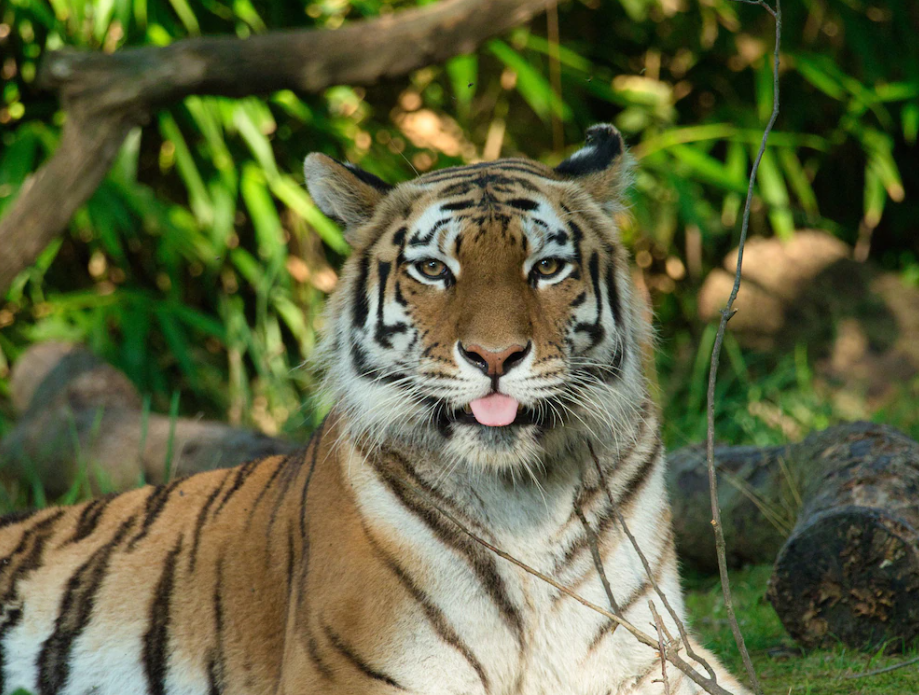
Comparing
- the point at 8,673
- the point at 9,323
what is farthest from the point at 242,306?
the point at 8,673

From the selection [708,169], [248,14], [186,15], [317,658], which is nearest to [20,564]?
[317,658]

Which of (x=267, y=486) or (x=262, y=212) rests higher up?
(x=262, y=212)

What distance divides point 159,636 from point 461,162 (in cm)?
383

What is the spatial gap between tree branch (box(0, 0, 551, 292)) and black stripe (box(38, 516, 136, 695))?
1.65 metres

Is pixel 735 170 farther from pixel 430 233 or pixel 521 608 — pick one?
pixel 521 608

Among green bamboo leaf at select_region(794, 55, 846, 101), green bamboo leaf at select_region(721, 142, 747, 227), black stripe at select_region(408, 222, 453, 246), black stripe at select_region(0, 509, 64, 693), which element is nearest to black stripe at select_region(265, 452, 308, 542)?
black stripe at select_region(408, 222, 453, 246)

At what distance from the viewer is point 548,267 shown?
1995 millimetres

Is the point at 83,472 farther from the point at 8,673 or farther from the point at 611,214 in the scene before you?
the point at 611,214

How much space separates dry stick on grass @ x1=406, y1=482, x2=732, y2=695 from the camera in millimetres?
1645

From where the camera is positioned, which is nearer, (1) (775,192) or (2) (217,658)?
(2) (217,658)

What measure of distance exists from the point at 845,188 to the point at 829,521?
509 cm

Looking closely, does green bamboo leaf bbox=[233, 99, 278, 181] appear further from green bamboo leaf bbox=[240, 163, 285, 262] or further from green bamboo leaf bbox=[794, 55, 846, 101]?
Answer: green bamboo leaf bbox=[794, 55, 846, 101]

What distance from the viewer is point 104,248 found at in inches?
217

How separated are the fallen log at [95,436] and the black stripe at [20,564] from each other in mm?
1004
